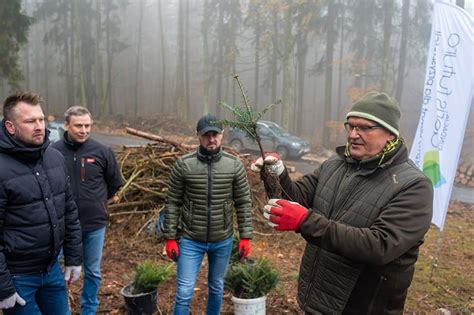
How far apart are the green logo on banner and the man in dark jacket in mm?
4721

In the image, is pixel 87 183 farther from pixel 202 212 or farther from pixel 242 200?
pixel 242 200

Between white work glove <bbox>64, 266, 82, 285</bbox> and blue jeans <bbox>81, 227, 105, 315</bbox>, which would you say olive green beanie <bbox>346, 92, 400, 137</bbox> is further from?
blue jeans <bbox>81, 227, 105, 315</bbox>

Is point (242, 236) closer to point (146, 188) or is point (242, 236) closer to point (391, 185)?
point (391, 185)

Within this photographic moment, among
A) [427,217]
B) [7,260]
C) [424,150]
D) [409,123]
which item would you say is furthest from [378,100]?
[409,123]

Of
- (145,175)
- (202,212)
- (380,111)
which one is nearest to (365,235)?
(380,111)

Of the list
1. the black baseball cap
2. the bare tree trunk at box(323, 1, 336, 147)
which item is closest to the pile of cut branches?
the black baseball cap

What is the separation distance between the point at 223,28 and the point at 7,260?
2732cm

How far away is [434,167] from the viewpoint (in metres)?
5.47

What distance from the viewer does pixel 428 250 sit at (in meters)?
6.94

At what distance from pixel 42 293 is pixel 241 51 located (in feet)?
98.1

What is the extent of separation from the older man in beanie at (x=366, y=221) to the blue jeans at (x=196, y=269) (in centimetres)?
131

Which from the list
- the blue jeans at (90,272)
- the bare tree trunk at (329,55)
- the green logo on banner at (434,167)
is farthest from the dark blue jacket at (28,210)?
the bare tree trunk at (329,55)

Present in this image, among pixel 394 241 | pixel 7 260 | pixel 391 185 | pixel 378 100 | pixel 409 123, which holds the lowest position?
pixel 409 123

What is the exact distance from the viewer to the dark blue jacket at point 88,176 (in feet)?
12.0
